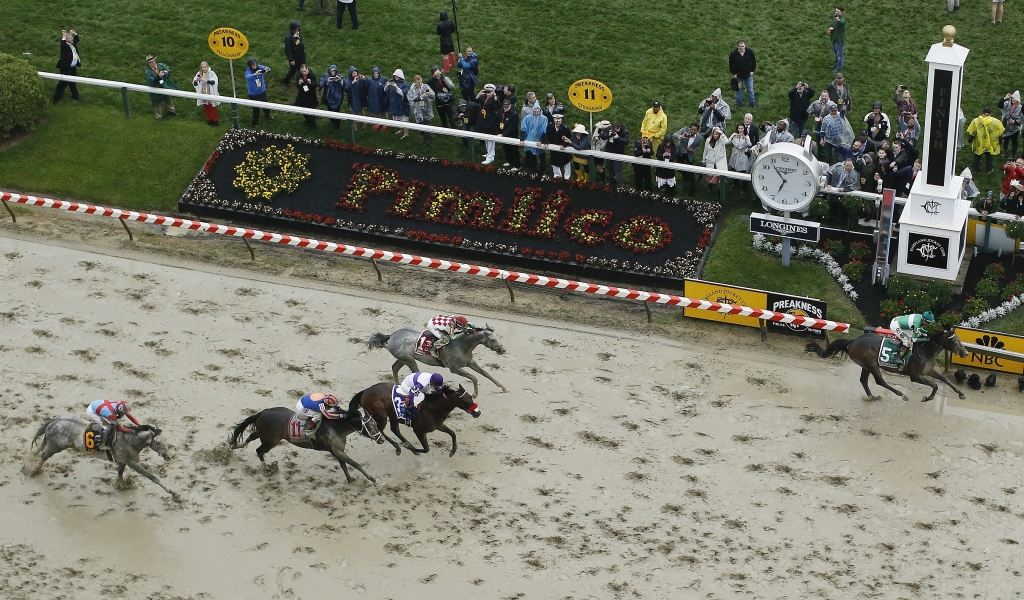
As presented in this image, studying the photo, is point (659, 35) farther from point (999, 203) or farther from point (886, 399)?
point (886, 399)

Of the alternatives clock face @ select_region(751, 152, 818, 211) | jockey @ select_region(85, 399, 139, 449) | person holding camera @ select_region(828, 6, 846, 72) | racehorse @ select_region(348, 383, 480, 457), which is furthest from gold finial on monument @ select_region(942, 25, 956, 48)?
jockey @ select_region(85, 399, 139, 449)

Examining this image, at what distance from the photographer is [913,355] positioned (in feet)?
76.6

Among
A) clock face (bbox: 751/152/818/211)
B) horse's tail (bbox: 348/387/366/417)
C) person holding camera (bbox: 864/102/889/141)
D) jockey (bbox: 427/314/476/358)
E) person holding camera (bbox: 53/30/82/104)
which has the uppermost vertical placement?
person holding camera (bbox: 53/30/82/104)

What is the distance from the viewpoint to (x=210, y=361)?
25438 millimetres

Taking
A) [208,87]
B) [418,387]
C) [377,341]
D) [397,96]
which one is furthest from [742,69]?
[418,387]

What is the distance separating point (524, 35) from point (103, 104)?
978 cm

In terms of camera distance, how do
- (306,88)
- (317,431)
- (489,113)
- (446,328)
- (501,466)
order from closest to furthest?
(317,431), (501,466), (446,328), (489,113), (306,88)

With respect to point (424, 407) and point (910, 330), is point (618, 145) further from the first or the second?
point (424, 407)

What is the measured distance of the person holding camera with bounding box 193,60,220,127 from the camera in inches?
1252

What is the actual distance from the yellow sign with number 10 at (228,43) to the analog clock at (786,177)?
37.7 feet

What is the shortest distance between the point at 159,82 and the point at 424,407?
1330cm

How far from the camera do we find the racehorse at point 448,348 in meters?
23.7

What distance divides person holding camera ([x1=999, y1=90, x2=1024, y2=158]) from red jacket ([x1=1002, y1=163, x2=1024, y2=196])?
231cm

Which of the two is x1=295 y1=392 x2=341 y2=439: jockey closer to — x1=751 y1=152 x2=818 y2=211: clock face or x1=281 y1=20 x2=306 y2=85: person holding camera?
x1=751 y1=152 x2=818 y2=211: clock face
